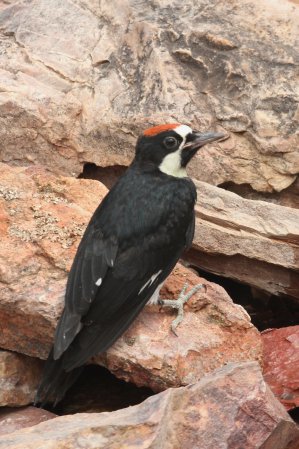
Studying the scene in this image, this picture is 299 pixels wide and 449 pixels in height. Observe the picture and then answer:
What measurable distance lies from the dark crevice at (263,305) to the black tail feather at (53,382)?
1.48 meters

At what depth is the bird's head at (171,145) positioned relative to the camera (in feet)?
17.1

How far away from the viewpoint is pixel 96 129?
6.31m

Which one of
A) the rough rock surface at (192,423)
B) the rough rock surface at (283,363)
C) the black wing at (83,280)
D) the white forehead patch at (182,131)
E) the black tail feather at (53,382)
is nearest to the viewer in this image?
the rough rock surface at (192,423)

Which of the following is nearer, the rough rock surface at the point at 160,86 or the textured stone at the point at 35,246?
the textured stone at the point at 35,246

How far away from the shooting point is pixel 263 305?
625 cm

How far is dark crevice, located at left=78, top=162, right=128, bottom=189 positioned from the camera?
651cm

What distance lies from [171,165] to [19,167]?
1.11m

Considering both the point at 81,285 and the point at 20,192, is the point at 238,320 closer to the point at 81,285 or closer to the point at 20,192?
the point at 81,285

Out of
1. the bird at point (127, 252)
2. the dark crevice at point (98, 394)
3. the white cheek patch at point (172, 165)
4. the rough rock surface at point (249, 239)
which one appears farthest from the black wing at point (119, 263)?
the rough rock surface at point (249, 239)

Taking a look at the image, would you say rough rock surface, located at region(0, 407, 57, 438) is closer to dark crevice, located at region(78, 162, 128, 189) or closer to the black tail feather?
the black tail feather

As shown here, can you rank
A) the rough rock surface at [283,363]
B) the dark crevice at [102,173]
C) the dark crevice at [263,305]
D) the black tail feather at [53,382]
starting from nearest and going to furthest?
1. the black tail feather at [53,382]
2. the rough rock surface at [283,363]
3. the dark crevice at [263,305]
4. the dark crevice at [102,173]

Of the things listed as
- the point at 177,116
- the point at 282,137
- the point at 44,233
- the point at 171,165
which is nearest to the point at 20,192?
the point at 44,233

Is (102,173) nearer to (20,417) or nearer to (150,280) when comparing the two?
(150,280)

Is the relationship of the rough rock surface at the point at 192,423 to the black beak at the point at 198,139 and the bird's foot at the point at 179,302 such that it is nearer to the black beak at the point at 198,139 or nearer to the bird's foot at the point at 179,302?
the bird's foot at the point at 179,302
